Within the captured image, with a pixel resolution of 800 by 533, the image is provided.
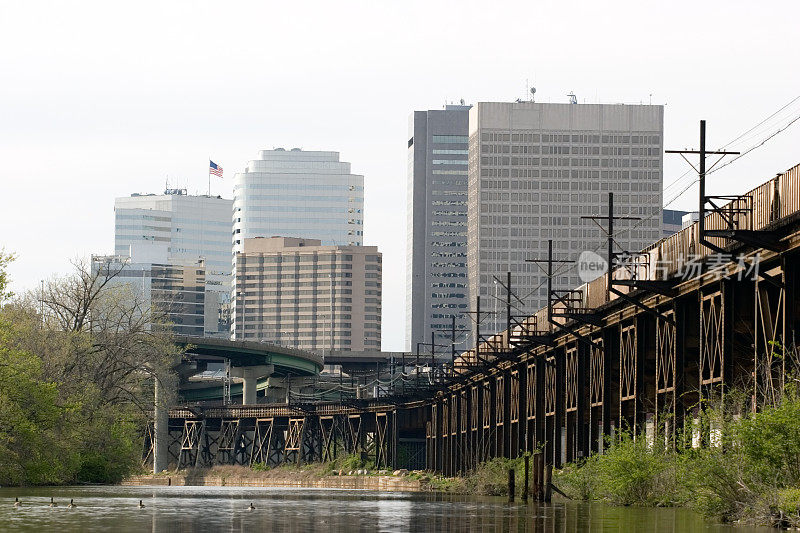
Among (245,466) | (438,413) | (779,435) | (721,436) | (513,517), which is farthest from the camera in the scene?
(245,466)

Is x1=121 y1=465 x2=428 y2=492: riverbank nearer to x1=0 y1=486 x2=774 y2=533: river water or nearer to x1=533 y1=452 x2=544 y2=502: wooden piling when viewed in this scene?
x1=533 y1=452 x2=544 y2=502: wooden piling

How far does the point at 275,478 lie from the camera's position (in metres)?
142

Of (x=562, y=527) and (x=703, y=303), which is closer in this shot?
(x=562, y=527)

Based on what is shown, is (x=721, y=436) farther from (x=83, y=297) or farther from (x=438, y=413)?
(x=438, y=413)

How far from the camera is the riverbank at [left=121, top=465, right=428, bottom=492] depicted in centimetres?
11481

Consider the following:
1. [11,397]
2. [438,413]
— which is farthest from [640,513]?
[438,413]

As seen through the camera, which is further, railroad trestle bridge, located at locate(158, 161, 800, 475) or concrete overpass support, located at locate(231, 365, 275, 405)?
concrete overpass support, located at locate(231, 365, 275, 405)

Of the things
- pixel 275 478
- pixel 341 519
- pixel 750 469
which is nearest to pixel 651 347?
pixel 341 519

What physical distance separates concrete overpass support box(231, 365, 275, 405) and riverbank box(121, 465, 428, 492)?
1782cm

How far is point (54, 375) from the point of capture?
7588 centimetres

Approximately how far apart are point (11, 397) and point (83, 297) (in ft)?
65.6

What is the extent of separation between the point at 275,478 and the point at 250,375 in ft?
102

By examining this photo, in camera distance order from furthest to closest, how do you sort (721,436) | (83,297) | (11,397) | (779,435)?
(83,297), (11,397), (721,436), (779,435)

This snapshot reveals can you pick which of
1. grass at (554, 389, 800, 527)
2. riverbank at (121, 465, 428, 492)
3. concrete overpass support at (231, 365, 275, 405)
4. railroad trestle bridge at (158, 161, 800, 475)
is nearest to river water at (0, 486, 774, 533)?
grass at (554, 389, 800, 527)
